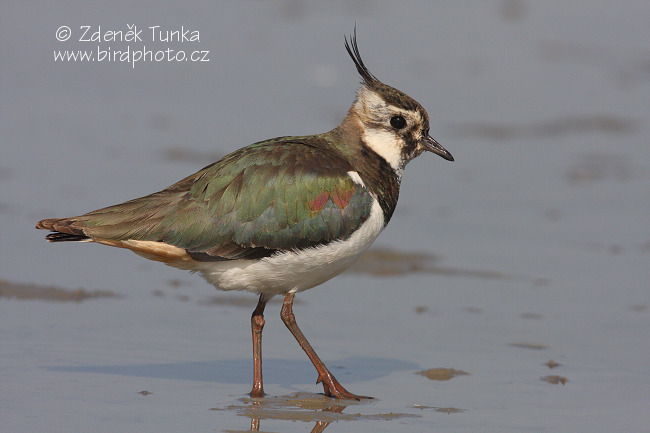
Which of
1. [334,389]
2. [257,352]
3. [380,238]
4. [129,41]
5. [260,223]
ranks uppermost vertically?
[129,41]

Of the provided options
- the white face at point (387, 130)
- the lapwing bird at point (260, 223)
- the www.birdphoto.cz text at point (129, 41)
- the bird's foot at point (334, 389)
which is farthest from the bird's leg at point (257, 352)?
the www.birdphoto.cz text at point (129, 41)

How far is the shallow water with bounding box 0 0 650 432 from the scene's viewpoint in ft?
24.1

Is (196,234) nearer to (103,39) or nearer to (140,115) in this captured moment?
(140,115)

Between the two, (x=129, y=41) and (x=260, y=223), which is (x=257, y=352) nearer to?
(x=260, y=223)

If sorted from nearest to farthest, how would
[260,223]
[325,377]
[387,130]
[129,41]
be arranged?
[260,223] < [325,377] < [387,130] < [129,41]

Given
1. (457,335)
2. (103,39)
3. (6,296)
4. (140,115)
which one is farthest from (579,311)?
(103,39)

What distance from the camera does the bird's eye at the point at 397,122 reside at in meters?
8.05

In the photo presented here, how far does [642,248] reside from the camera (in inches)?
434

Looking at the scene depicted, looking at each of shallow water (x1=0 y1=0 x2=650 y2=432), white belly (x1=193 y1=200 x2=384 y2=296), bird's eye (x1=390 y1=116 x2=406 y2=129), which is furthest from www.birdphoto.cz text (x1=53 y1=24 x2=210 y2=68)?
white belly (x1=193 y1=200 x2=384 y2=296)

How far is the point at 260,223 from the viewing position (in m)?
7.38

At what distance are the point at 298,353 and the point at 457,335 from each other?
1.36 metres

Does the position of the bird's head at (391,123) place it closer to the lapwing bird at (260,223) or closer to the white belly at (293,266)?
the lapwing bird at (260,223)

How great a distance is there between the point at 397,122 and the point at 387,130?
0.10 metres

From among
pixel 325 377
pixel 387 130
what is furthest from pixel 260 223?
pixel 387 130
